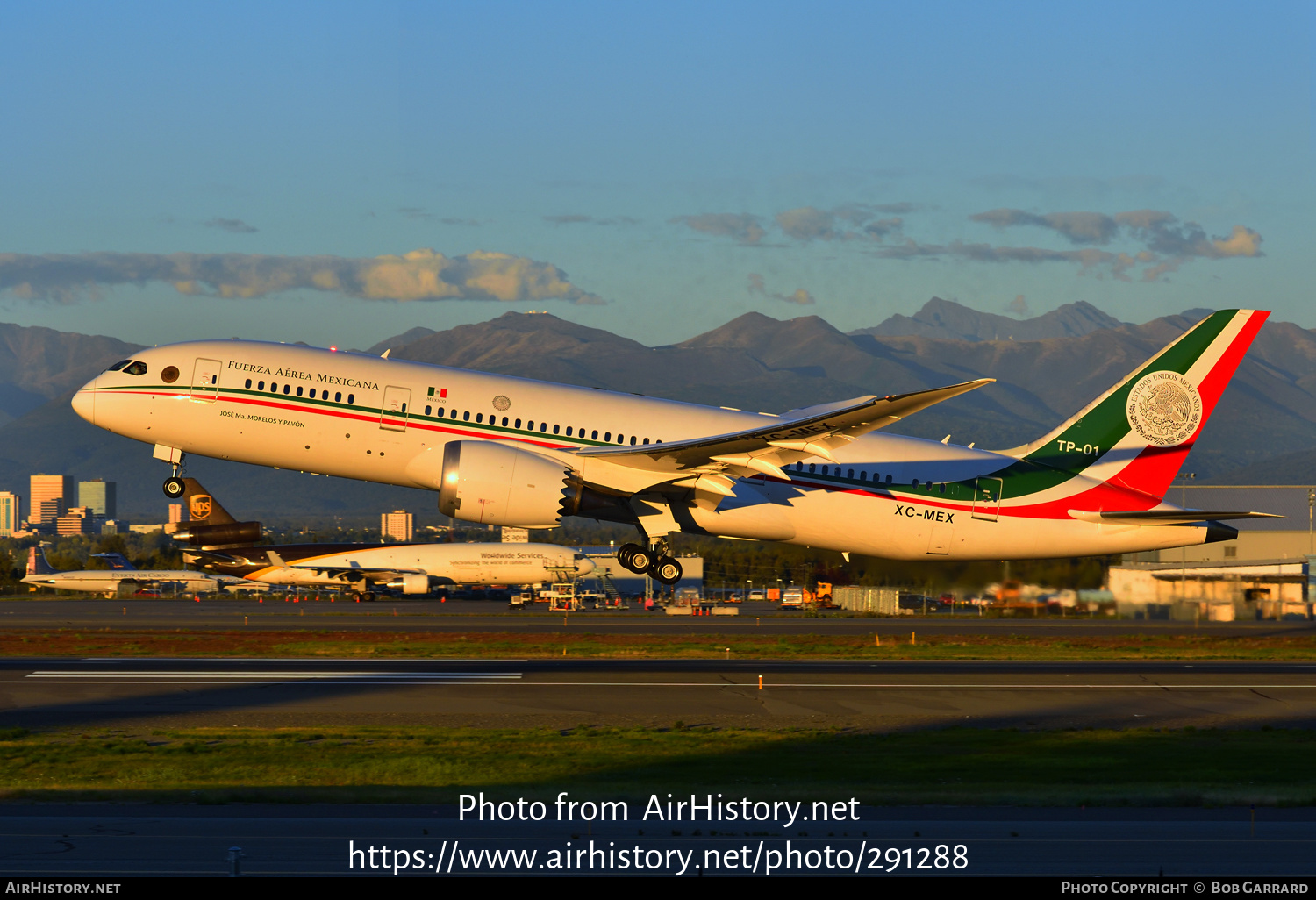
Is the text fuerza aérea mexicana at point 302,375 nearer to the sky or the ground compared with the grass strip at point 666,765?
nearer to the sky

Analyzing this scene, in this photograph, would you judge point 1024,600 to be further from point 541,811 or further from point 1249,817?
point 541,811

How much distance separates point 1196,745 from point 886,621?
39829 mm

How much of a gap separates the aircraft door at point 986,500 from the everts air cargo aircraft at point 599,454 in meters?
0.05

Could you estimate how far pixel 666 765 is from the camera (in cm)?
2353

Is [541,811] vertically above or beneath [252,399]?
beneath

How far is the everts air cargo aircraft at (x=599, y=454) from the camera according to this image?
32.3 meters

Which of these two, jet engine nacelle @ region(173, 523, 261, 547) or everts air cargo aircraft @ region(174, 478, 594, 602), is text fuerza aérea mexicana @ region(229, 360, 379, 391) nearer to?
jet engine nacelle @ region(173, 523, 261, 547)

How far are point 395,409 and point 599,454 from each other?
226 inches

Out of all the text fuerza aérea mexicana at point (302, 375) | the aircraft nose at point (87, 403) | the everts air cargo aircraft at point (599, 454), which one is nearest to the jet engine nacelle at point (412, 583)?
the everts air cargo aircraft at point (599, 454)

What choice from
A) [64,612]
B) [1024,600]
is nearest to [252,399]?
[1024,600]

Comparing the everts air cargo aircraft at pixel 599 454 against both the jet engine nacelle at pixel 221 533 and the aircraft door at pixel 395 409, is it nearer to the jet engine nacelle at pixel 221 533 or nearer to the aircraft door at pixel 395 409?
the aircraft door at pixel 395 409

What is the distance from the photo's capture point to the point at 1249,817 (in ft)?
61.5

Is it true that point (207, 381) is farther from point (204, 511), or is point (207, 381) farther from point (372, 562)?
point (372, 562)
